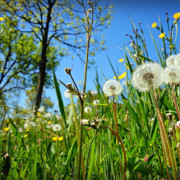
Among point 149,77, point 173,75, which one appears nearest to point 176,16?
point 173,75

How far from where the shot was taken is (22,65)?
1661 centimetres

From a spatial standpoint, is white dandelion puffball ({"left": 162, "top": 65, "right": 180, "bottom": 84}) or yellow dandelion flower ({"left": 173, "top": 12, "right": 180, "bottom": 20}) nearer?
white dandelion puffball ({"left": 162, "top": 65, "right": 180, "bottom": 84})

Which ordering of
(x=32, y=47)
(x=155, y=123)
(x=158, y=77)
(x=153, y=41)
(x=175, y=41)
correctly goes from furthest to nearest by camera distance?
(x=32, y=47)
(x=175, y=41)
(x=153, y=41)
(x=155, y=123)
(x=158, y=77)

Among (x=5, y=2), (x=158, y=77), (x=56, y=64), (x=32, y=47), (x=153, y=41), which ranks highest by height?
(x=5, y=2)

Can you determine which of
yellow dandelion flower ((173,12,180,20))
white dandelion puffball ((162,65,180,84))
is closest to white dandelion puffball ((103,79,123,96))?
white dandelion puffball ((162,65,180,84))

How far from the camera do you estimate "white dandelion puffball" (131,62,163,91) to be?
0.65 metres

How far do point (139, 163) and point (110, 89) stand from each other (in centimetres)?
38

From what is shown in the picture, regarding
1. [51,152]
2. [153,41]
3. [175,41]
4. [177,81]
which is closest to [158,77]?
[177,81]

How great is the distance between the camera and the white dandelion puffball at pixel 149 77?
652 millimetres

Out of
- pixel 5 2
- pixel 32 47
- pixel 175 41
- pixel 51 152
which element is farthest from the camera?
pixel 32 47

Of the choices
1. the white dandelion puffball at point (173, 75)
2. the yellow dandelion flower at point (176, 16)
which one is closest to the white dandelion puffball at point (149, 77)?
the white dandelion puffball at point (173, 75)

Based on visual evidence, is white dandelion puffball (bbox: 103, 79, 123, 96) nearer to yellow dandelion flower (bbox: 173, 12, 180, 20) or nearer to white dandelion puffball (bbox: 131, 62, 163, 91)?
white dandelion puffball (bbox: 131, 62, 163, 91)

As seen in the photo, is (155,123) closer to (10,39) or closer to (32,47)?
(32,47)

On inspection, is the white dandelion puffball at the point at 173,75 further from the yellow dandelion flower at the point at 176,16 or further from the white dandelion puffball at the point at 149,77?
the yellow dandelion flower at the point at 176,16
